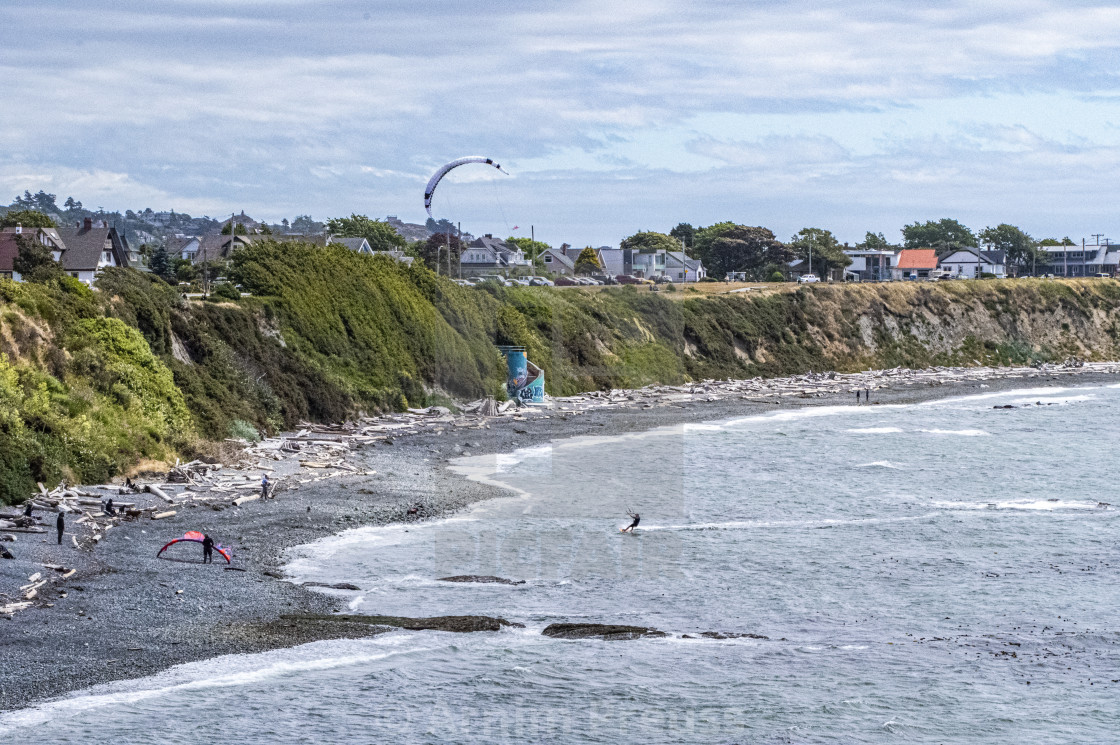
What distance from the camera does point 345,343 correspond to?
186ft

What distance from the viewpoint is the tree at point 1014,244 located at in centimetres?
17850

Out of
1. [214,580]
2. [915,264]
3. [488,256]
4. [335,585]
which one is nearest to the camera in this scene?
[214,580]

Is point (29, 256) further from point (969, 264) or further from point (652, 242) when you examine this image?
point (969, 264)

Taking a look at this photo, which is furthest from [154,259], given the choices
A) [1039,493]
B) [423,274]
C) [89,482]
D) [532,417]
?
[1039,493]

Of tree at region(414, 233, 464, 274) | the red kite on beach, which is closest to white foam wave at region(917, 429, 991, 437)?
the red kite on beach

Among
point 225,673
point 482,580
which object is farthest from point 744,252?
point 225,673

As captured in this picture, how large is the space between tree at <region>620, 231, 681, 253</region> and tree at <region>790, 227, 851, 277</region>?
16375 millimetres

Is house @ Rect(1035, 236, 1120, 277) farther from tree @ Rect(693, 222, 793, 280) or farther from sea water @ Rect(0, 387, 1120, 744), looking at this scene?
sea water @ Rect(0, 387, 1120, 744)

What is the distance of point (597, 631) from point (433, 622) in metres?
3.34

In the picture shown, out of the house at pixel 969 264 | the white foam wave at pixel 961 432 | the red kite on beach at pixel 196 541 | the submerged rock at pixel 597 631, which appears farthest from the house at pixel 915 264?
the submerged rock at pixel 597 631

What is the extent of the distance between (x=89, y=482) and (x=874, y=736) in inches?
913

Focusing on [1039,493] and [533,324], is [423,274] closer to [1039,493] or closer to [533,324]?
[533,324]

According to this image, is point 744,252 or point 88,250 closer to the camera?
point 88,250

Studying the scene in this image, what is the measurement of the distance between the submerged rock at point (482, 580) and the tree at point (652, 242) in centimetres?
12801
